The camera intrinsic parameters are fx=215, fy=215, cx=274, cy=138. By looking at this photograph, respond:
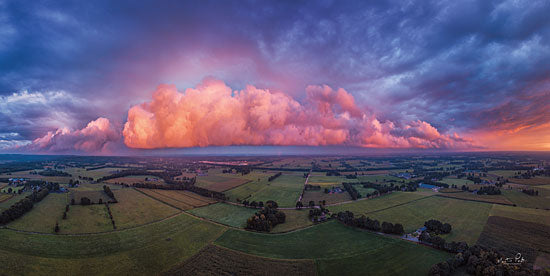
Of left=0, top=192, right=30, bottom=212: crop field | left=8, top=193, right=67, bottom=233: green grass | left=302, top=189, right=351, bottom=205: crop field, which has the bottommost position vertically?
left=302, top=189, right=351, bottom=205: crop field

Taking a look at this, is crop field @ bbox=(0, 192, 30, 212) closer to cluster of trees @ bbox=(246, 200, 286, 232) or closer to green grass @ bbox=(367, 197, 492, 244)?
cluster of trees @ bbox=(246, 200, 286, 232)

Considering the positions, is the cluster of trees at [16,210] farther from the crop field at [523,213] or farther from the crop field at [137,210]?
the crop field at [523,213]

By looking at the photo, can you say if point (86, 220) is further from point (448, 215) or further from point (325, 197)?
point (448, 215)

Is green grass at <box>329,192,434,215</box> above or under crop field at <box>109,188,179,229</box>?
under

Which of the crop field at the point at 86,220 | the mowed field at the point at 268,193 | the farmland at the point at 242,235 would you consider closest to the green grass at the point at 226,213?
the farmland at the point at 242,235

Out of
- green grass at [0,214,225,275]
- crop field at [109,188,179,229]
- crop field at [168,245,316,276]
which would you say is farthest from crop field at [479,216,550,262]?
crop field at [109,188,179,229]

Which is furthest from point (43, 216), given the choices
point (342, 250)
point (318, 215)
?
point (342, 250)

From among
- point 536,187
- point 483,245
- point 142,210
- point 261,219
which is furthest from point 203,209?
point 536,187
